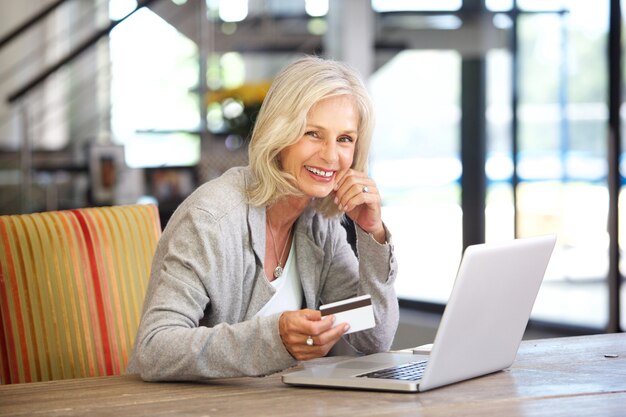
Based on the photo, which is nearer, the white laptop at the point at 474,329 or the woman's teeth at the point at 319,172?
the white laptop at the point at 474,329

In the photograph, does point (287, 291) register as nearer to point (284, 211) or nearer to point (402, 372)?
point (284, 211)

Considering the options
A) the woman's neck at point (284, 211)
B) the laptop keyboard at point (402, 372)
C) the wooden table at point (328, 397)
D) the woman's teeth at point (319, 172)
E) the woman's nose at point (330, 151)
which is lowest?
the wooden table at point (328, 397)

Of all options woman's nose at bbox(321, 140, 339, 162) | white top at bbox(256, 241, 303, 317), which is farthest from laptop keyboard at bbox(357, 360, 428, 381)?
woman's nose at bbox(321, 140, 339, 162)

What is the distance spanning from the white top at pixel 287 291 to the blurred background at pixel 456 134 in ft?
8.51

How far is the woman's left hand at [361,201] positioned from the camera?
196cm

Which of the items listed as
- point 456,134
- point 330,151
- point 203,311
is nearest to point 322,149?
point 330,151

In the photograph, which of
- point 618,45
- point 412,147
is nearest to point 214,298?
point 618,45

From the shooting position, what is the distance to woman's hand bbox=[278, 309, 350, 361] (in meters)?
1.54

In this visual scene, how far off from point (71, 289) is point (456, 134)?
3.36 m

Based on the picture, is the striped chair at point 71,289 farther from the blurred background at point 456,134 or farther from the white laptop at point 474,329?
the blurred background at point 456,134

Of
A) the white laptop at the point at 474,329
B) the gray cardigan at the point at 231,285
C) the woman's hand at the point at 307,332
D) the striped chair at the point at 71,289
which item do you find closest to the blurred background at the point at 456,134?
the gray cardigan at the point at 231,285

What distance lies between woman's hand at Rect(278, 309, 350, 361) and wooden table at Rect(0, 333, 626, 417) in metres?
0.06

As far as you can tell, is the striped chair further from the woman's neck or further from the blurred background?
the blurred background

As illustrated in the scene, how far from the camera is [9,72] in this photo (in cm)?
885
